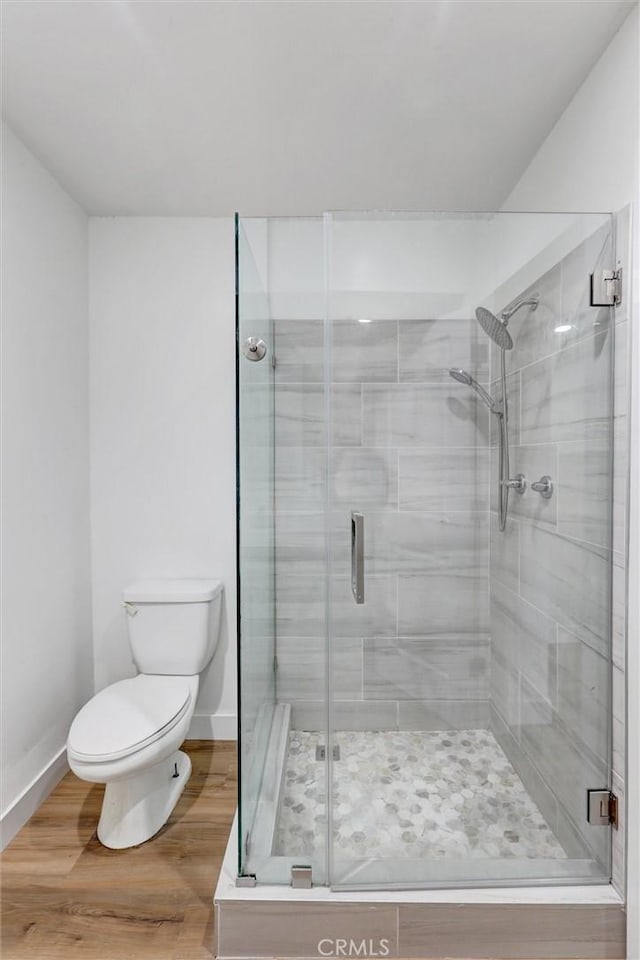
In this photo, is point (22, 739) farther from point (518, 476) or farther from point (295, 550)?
point (518, 476)

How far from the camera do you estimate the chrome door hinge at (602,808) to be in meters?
1.48

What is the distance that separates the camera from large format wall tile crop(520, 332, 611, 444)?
5.01ft

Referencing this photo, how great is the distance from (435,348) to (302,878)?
147 centimetres

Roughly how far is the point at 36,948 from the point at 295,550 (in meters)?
1.27

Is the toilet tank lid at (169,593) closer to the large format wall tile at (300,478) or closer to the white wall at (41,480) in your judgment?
the white wall at (41,480)

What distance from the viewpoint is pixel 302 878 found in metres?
1.46

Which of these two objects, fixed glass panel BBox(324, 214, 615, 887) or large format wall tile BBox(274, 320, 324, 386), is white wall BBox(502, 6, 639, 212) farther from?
large format wall tile BBox(274, 320, 324, 386)

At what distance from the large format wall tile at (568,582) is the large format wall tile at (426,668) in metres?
0.24

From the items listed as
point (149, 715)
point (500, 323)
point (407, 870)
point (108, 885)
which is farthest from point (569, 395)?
point (108, 885)

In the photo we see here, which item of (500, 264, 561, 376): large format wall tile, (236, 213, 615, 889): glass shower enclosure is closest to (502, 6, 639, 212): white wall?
(236, 213, 615, 889): glass shower enclosure

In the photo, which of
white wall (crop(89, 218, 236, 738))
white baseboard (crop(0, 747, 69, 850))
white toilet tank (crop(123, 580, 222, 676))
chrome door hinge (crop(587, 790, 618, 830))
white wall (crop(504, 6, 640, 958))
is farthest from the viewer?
white wall (crop(89, 218, 236, 738))

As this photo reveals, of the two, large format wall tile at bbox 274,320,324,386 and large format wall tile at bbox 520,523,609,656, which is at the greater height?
large format wall tile at bbox 274,320,324,386

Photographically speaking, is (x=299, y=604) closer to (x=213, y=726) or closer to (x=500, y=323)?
(x=500, y=323)

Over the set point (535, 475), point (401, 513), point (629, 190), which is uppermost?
point (629, 190)
